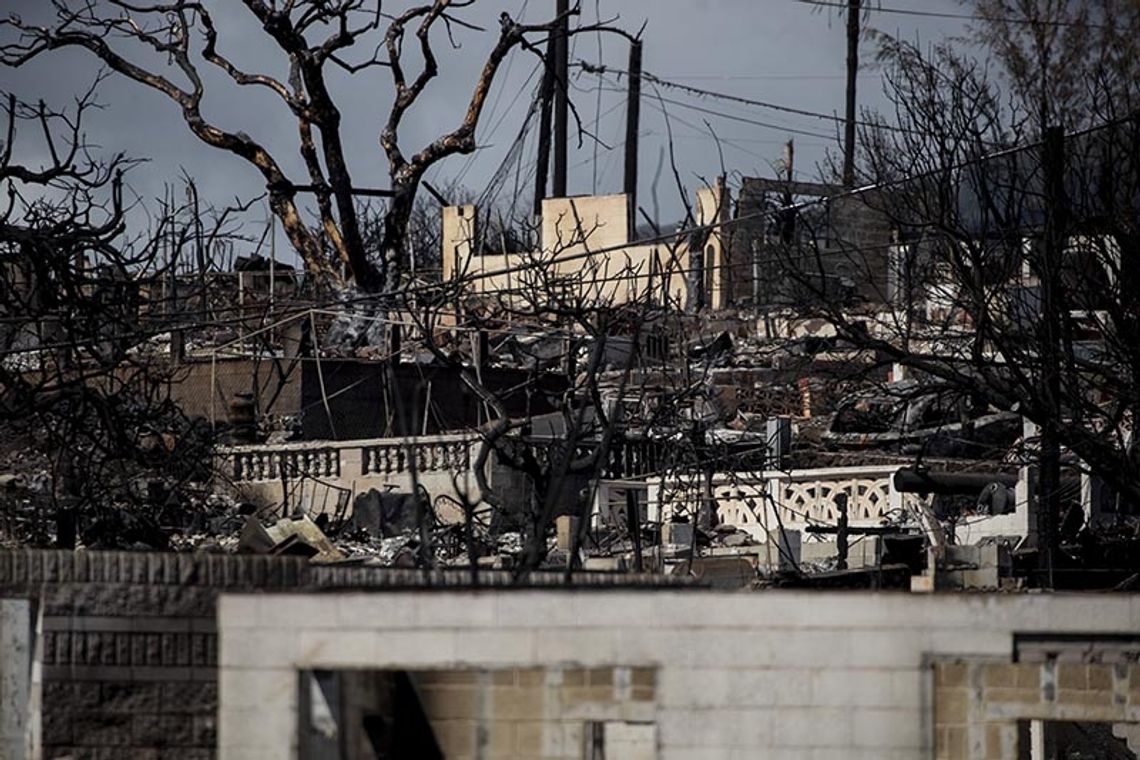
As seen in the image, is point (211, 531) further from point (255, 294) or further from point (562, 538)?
point (255, 294)

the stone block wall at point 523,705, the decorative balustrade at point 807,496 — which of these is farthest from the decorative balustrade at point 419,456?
the stone block wall at point 523,705

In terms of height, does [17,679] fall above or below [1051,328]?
below

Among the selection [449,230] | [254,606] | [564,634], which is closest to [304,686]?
[254,606]

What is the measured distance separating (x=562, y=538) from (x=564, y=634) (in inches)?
584

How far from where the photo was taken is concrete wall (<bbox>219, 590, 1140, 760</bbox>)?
28.5ft

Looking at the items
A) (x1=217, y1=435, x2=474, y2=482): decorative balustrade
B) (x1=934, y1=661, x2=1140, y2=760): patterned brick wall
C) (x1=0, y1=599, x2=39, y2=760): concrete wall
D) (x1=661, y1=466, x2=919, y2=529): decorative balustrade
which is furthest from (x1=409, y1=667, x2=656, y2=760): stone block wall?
(x1=217, y1=435, x2=474, y2=482): decorative balustrade

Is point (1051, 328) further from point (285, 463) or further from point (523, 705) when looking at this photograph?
point (285, 463)

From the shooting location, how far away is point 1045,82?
1966 cm

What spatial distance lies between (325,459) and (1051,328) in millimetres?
16118

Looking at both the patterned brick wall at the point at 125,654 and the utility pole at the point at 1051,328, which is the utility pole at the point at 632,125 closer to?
the utility pole at the point at 1051,328

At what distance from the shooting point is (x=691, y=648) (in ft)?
28.6

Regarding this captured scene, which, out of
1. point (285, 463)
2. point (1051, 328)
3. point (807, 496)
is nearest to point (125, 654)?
point (1051, 328)

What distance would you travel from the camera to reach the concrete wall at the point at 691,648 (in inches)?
342

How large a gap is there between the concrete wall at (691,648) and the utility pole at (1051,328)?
28.4 feet
